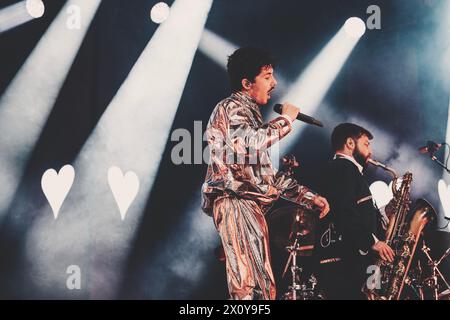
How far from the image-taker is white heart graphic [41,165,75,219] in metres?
5.41

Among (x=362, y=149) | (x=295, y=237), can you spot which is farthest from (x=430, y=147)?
(x=295, y=237)

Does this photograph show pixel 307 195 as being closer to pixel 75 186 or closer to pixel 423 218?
pixel 423 218

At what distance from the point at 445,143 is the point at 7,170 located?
160 inches

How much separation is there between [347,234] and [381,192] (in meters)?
1.06

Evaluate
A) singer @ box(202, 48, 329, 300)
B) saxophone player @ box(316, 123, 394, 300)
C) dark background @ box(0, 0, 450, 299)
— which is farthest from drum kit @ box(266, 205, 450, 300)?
singer @ box(202, 48, 329, 300)

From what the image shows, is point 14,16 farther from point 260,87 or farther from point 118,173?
point 260,87

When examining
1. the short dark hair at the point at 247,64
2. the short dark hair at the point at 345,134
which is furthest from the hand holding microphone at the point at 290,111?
the short dark hair at the point at 345,134

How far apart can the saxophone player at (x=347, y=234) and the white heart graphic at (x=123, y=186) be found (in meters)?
1.76

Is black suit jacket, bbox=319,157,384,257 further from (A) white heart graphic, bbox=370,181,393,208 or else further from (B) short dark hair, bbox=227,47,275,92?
(B) short dark hair, bbox=227,47,275,92

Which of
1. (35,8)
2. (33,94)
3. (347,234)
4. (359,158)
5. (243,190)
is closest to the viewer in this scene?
(243,190)

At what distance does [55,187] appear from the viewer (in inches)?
213

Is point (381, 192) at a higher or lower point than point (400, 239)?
higher

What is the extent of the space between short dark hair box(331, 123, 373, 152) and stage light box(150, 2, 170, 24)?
202 cm

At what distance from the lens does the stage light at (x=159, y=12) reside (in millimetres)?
5742
